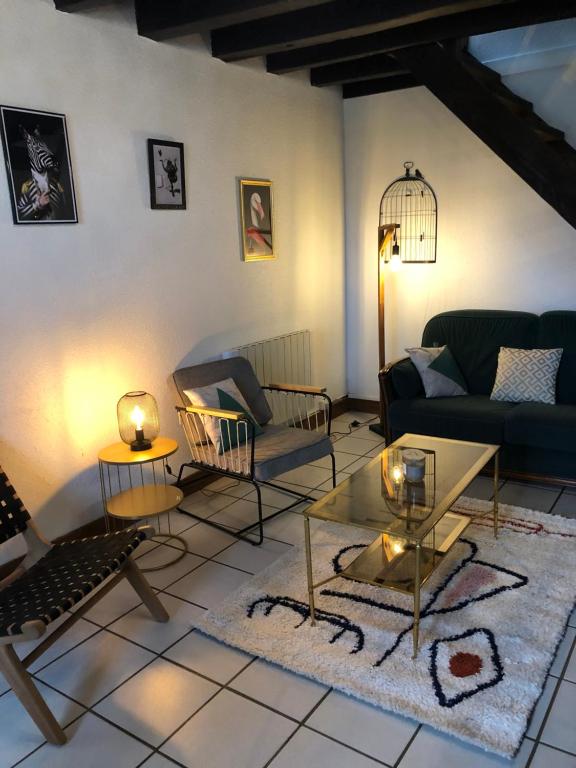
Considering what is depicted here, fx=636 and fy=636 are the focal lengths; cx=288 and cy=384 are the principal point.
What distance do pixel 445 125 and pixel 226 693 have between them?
3.80 m

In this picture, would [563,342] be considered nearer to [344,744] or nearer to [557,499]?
[557,499]

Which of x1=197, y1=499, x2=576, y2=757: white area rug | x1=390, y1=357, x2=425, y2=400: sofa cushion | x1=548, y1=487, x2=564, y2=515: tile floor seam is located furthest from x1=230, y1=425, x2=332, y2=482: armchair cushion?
x1=548, y1=487, x2=564, y2=515: tile floor seam

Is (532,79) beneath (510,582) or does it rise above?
above

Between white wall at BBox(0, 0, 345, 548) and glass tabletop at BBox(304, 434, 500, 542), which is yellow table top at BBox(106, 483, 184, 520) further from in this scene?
glass tabletop at BBox(304, 434, 500, 542)

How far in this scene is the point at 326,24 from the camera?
10.00 ft

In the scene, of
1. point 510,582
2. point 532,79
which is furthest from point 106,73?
point 510,582

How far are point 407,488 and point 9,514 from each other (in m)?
1.57

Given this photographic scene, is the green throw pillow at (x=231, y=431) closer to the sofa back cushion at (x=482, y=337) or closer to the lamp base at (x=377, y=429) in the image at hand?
the lamp base at (x=377, y=429)

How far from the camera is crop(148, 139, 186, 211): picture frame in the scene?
128 inches

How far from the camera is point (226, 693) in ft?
6.98

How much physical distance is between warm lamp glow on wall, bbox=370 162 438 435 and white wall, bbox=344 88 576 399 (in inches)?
2.8

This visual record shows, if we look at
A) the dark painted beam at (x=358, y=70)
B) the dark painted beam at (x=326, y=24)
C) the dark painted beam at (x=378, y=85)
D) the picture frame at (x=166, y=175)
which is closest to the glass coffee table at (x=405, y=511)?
the picture frame at (x=166, y=175)

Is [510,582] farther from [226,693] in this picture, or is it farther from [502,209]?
[502,209]

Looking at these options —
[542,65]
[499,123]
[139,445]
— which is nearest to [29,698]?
[139,445]
